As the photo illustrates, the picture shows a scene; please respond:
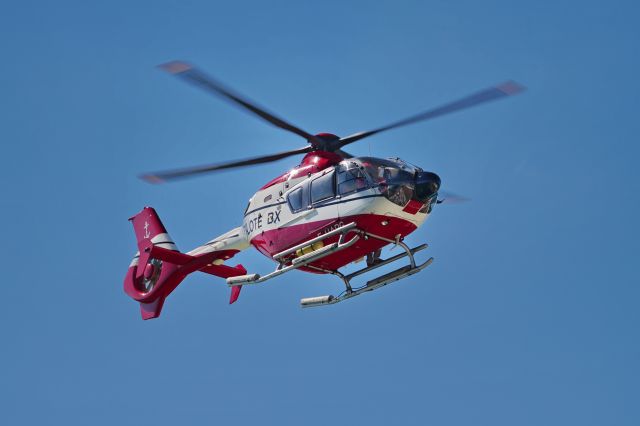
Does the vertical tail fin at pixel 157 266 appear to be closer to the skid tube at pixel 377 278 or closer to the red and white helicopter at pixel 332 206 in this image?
the red and white helicopter at pixel 332 206

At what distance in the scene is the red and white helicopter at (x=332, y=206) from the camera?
75.6 feet

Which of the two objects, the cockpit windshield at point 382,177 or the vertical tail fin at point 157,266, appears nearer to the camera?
the cockpit windshield at point 382,177

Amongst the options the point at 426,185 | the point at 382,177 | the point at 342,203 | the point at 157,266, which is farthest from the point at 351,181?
the point at 157,266

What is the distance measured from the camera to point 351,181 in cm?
2341

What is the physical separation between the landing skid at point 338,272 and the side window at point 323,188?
3.12ft

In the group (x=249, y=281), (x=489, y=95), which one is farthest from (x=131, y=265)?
(x=489, y=95)

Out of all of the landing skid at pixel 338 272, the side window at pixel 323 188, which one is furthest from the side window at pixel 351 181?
the landing skid at pixel 338 272

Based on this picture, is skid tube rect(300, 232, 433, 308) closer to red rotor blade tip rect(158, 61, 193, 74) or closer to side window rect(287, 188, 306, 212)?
side window rect(287, 188, 306, 212)

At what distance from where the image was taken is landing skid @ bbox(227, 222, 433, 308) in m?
23.2

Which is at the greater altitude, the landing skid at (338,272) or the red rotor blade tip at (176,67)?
the red rotor blade tip at (176,67)

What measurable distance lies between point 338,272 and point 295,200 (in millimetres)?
2123

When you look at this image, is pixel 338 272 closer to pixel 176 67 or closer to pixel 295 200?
pixel 295 200

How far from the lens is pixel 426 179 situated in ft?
76.5

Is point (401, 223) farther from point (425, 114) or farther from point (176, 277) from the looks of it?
point (176, 277)
